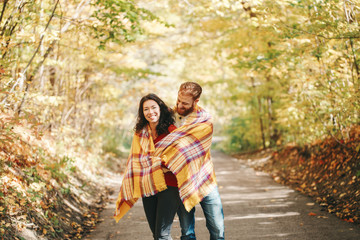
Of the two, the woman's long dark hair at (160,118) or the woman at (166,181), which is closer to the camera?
the woman at (166,181)

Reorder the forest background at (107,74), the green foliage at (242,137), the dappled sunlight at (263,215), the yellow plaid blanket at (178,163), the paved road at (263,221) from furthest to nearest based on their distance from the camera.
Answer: the green foliage at (242,137) → the dappled sunlight at (263,215) → the forest background at (107,74) → the paved road at (263,221) → the yellow plaid blanket at (178,163)

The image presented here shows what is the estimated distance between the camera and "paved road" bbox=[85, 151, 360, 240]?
187 inches

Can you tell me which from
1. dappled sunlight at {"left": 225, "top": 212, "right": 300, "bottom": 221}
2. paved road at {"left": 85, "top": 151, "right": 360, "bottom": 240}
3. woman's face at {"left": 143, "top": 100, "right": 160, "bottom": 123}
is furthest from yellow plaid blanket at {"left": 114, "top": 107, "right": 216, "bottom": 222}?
dappled sunlight at {"left": 225, "top": 212, "right": 300, "bottom": 221}

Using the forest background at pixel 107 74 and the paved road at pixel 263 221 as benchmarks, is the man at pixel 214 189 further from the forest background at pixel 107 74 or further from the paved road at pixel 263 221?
the forest background at pixel 107 74

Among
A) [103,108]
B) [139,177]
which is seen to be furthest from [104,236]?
[103,108]

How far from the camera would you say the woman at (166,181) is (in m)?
3.15

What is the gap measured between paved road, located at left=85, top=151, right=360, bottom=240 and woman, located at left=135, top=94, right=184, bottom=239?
1880mm

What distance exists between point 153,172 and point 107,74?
9198mm

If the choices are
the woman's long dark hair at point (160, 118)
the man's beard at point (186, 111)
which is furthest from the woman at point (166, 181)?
the man's beard at point (186, 111)

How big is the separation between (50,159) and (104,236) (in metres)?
2.49

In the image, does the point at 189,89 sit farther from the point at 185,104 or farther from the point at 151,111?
the point at 151,111

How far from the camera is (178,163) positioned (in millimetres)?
3150

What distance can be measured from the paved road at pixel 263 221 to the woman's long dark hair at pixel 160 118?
2.27 meters

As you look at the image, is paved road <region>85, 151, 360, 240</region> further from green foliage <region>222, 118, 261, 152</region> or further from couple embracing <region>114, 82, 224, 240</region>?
green foliage <region>222, 118, 261, 152</region>
